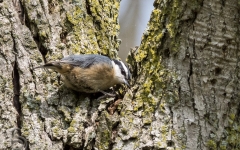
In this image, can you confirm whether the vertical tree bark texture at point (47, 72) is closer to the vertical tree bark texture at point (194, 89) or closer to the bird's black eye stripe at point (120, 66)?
the bird's black eye stripe at point (120, 66)

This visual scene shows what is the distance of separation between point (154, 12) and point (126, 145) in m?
0.77

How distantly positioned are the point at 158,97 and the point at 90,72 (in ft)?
1.88

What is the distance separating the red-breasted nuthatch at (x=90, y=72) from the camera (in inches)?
86.3

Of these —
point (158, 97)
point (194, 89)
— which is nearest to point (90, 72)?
point (158, 97)

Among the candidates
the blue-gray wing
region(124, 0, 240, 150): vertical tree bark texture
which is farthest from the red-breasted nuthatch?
region(124, 0, 240, 150): vertical tree bark texture

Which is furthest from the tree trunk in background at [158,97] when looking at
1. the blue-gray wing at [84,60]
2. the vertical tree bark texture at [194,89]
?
the blue-gray wing at [84,60]

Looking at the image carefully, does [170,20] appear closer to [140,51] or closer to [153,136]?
[140,51]

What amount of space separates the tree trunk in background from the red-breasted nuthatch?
0.09m

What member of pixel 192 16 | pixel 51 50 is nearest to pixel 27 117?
pixel 51 50

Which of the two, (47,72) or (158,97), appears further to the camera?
(47,72)

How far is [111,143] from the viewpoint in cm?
192

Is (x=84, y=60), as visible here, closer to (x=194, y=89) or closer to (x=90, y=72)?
(x=90, y=72)

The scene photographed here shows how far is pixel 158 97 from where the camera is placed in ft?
6.44

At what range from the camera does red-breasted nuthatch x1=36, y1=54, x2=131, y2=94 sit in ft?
7.19
